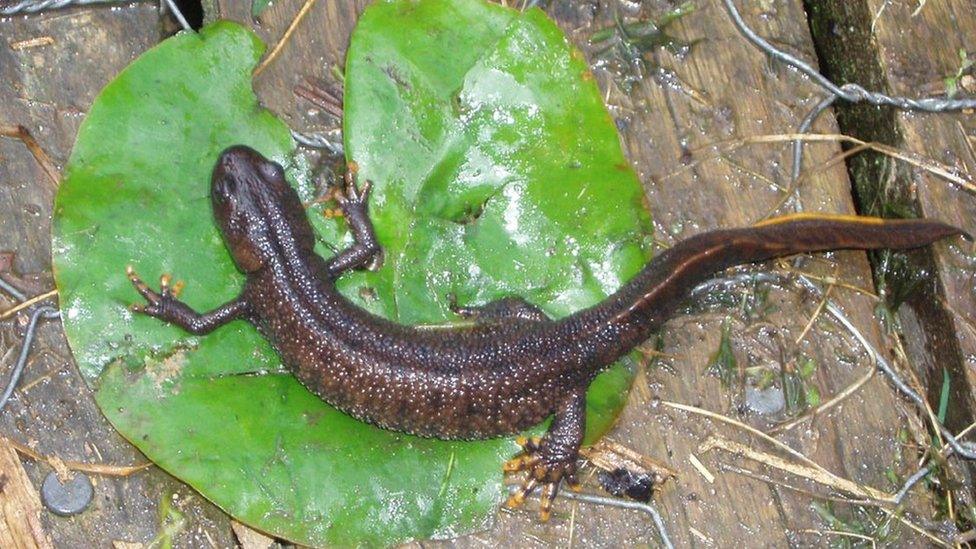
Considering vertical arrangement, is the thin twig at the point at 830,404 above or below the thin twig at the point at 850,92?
below

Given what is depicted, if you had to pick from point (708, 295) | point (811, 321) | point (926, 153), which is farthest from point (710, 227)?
point (926, 153)

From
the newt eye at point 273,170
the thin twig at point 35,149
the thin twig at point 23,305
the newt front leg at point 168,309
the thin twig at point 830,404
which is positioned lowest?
the thin twig at point 830,404

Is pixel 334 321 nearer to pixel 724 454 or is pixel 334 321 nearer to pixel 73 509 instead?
pixel 73 509

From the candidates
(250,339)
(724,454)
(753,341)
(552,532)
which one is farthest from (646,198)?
(250,339)

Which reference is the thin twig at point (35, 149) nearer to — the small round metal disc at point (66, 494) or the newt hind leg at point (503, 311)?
the small round metal disc at point (66, 494)

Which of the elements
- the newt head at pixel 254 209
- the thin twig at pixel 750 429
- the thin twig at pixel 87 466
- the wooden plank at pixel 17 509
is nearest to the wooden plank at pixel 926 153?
the thin twig at pixel 750 429

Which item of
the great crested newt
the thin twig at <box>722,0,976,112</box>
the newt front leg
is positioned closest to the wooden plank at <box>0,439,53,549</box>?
the newt front leg

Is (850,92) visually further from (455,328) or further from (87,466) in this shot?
(87,466)
